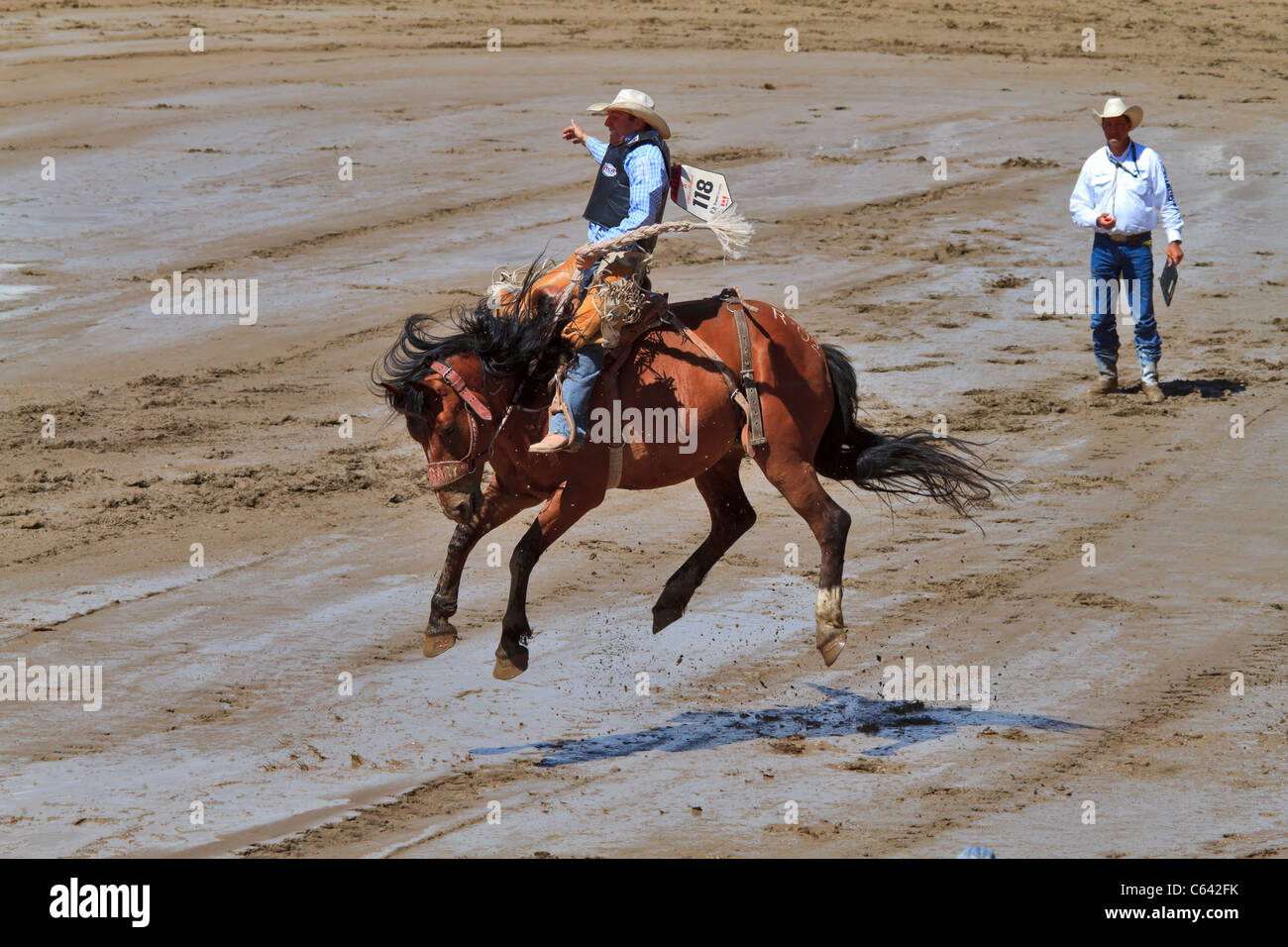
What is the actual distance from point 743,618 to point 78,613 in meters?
3.77

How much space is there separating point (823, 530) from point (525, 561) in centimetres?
150

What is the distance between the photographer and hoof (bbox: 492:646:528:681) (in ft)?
23.3

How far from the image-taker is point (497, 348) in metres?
7.24

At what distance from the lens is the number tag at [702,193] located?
765cm

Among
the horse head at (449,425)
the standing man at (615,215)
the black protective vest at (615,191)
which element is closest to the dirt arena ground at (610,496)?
the horse head at (449,425)

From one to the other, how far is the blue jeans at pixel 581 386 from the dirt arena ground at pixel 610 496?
1490 millimetres

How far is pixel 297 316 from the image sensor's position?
13.9m

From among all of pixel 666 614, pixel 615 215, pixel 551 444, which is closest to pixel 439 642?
pixel 551 444

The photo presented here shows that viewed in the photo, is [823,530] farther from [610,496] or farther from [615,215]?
[610,496]

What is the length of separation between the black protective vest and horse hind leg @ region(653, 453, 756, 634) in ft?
4.22

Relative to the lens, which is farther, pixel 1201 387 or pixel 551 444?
pixel 1201 387

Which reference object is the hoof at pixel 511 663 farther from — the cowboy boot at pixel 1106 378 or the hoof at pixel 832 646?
the cowboy boot at pixel 1106 378

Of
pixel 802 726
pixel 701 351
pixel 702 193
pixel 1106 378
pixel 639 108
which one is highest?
pixel 639 108

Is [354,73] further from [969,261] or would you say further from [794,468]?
[794,468]
